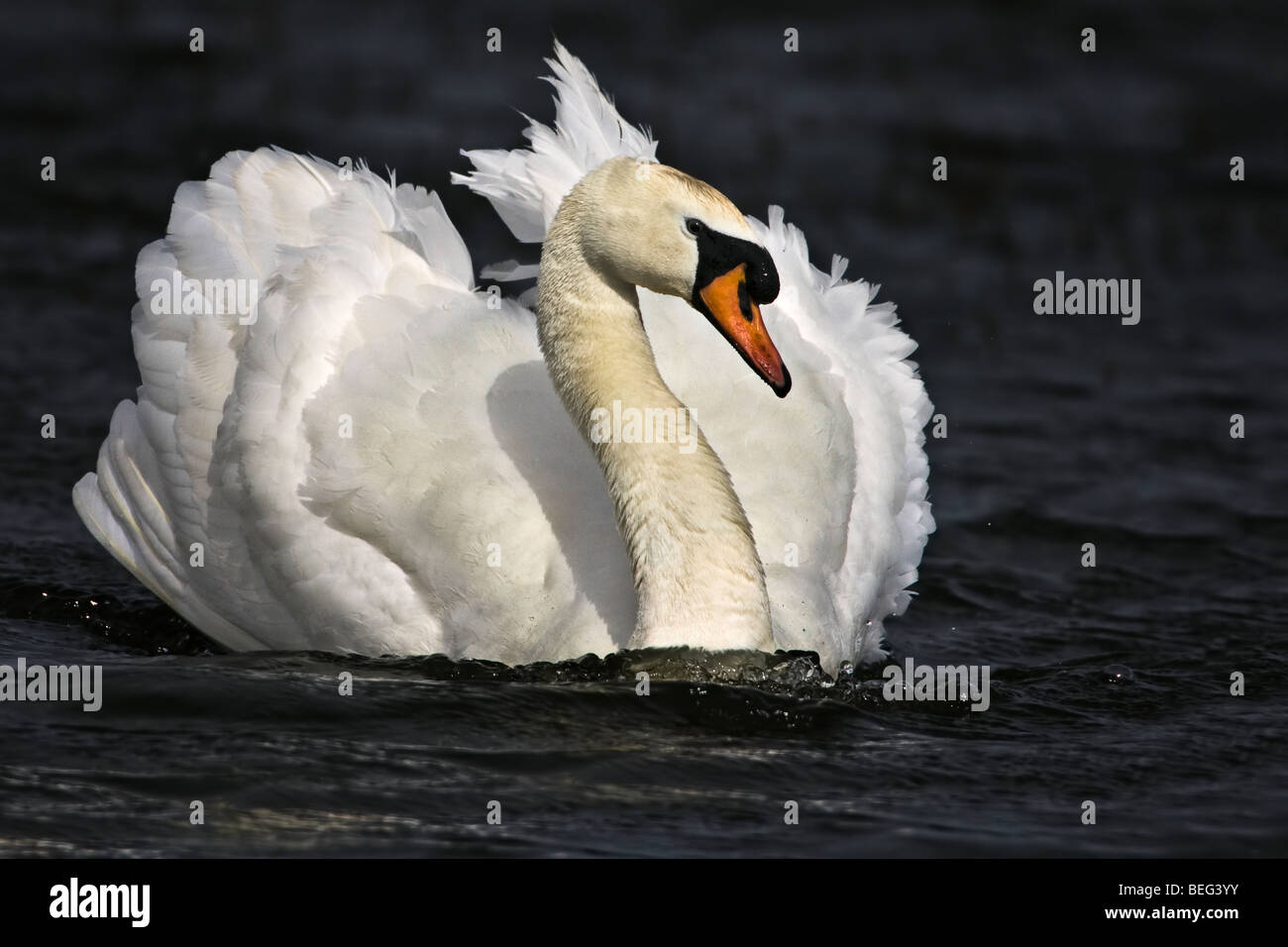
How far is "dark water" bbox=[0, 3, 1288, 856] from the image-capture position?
6387 mm

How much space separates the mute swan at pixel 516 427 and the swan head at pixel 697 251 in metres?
0.01

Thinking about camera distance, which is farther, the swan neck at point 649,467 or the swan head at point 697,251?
the swan neck at point 649,467

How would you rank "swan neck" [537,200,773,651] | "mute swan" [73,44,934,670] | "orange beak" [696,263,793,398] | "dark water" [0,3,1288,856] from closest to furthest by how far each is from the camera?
"dark water" [0,3,1288,856] → "orange beak" [696,263,793,398] → "swan neck" [537,200,773,651] → "mute swan" [73,44,934,670]

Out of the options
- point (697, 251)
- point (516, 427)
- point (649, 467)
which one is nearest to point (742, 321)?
point (697, 251)

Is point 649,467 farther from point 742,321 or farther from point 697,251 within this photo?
point 697,251

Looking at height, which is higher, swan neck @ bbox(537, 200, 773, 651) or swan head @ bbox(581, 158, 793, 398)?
swan head @ bbox(581, 158, 793, 398)

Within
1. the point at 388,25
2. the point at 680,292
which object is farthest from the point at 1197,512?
the point at 388,25

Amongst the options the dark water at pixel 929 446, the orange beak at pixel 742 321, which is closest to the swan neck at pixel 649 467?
the dark water at pixel 929 446

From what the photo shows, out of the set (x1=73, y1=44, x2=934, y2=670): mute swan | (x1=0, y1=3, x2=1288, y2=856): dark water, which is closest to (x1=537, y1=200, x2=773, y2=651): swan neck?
(x1=73, y1=44, x2=934, y2=670): mute swan

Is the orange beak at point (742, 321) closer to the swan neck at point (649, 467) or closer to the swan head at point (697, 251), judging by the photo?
the swan head at point (697, 251)

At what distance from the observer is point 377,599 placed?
24.6 ft

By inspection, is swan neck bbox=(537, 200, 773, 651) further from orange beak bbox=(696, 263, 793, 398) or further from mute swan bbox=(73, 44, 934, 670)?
orange beak bbox=(696, 263, 793, 398)

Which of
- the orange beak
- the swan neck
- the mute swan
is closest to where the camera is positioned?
the orange beak

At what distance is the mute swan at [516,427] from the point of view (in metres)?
7.11
